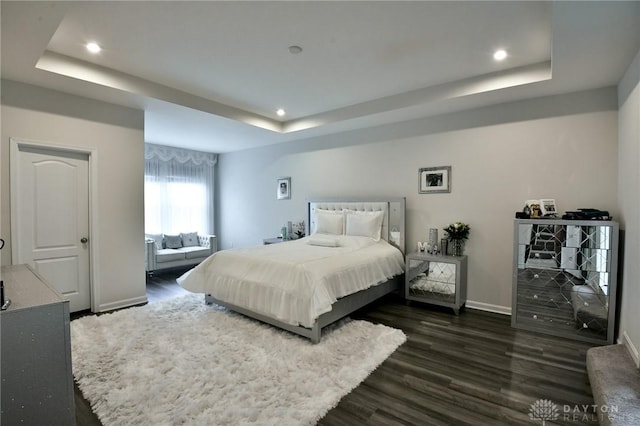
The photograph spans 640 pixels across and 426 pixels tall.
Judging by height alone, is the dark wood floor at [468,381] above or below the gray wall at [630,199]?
below

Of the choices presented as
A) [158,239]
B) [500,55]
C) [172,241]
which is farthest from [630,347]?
[158,239]

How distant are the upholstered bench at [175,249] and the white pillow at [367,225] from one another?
3.44 meters

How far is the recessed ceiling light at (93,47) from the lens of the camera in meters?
2.88

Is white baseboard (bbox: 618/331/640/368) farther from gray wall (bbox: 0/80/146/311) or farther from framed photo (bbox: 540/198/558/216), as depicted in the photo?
gray wall (bbox: 0/80/146/311)

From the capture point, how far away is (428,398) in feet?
7.18

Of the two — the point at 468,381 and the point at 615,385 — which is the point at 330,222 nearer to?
the point at 468,381

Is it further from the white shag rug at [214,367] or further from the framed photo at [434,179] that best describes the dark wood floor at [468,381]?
the framed photo at [434,179]

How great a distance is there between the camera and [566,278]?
3.17 m

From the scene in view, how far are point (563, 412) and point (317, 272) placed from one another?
2.06 m

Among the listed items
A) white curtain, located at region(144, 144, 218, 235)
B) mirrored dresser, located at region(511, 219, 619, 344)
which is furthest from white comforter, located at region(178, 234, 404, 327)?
white curtain, located at region(144, 144, 218, 235)

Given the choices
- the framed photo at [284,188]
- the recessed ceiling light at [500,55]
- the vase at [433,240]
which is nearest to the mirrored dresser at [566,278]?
the vase at [433,240]

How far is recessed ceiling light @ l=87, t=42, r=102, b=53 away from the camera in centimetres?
288

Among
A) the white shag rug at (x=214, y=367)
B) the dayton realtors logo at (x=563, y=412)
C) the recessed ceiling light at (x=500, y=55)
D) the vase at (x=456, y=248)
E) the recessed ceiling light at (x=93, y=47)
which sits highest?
the recessed ceiling light at (x=500, y=55)

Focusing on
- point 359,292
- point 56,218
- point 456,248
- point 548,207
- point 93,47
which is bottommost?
point 359,292
